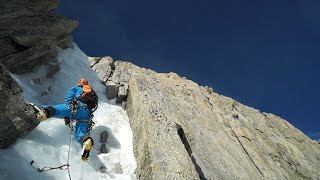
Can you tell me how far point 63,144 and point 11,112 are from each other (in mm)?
3286

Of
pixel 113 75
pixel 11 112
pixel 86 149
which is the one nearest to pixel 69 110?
pixel 86 149

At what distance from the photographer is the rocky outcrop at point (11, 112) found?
42.8 ft

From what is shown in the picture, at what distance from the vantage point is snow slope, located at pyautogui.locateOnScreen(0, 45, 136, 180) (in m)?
13.2

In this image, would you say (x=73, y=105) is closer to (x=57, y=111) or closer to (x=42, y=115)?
(x=57, y=111)

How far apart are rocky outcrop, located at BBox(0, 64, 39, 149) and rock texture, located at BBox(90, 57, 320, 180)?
563 centimetres

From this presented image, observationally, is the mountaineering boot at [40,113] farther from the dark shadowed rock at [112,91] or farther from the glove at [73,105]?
the dark shadowed rock at [112,91]

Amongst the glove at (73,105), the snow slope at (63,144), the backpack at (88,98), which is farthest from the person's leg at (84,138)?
the backpack at (88,98)

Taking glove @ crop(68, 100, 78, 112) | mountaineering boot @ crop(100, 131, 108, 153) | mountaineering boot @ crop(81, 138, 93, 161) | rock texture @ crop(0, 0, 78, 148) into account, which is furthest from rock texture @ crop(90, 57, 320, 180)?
rock texture @ crop(0, 0, 78, 148)

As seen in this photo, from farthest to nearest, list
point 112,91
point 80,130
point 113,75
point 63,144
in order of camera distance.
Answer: point 113,75 < point 112,91 < point 80,130 < point 63,144

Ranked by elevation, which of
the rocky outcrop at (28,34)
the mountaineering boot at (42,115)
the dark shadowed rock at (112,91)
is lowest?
the mountaineering boot at (42,115)

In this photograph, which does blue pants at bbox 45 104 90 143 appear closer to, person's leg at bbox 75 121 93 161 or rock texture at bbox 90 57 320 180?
person's leg at bbox 75 121 93 161

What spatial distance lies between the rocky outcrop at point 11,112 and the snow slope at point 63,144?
41cm

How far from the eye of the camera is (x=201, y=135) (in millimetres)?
22203

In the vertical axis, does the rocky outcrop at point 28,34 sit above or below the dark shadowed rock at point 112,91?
above
